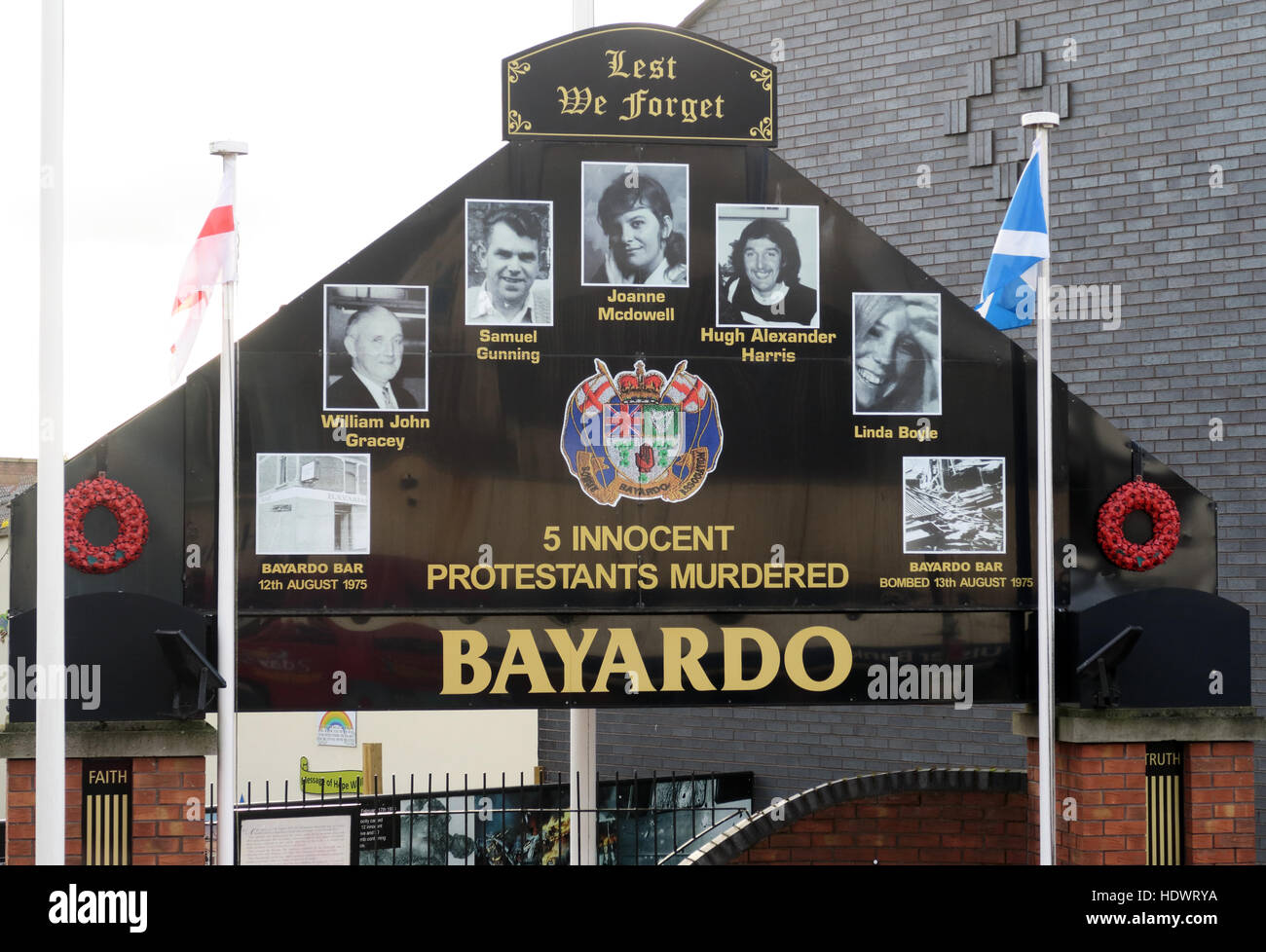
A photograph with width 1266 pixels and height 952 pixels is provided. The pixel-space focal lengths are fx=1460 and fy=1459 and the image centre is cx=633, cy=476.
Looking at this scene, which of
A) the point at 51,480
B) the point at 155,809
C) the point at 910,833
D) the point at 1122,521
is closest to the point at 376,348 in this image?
the point at 51,480

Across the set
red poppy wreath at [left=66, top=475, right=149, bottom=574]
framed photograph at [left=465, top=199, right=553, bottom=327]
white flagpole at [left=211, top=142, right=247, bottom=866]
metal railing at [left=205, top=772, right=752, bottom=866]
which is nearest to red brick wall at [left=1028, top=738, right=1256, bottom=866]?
metal railing at [left=205, top=772, right=752, bottom=866]

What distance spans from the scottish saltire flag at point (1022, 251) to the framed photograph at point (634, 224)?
2.02 metres

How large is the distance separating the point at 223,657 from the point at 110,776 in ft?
3.21

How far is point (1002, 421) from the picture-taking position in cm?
962

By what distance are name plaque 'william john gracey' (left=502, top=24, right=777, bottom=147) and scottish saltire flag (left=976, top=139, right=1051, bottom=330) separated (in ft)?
5.41

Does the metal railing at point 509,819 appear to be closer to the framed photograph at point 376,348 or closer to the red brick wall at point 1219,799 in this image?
the framed photograph at point 376,348

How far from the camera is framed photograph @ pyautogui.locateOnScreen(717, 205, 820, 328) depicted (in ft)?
31.1

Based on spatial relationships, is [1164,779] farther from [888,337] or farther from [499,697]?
[499,697]

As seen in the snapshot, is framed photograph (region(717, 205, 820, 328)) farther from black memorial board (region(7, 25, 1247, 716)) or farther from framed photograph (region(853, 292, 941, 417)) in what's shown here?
framed photograph (region(853, 292, 941, 417))

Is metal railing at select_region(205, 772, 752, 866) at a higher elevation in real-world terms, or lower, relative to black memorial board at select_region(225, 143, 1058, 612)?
lower

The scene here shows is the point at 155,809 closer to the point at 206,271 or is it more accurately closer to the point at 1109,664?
the point at 206,271

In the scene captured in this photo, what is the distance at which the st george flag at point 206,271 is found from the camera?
8797 millimetres

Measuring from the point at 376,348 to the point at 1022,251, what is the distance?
4.16 meters

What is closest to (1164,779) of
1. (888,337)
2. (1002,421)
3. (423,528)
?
(1002,421)
